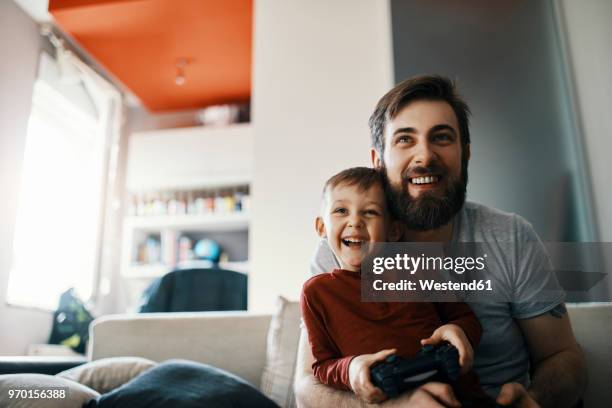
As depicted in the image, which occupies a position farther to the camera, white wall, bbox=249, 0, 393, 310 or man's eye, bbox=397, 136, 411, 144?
white wall, bbox=249, 0, 393, 310

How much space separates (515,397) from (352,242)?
0.77 ft

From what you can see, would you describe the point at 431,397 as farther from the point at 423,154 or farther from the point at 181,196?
the point at 181,196

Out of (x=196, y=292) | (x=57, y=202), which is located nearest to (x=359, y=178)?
(x=196, y=292)

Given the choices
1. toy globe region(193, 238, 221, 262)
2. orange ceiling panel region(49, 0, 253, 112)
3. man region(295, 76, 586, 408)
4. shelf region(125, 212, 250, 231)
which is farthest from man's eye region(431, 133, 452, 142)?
toy globe region(193, 238, 221, 262)

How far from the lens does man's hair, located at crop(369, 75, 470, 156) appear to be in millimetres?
653

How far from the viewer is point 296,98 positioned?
4.56ft

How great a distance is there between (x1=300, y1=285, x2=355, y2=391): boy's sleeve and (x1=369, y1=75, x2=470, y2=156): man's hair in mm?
218

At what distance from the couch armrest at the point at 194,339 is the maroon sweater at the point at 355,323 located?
1.75 feet

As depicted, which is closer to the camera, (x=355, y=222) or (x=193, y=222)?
(x=355, y=222)

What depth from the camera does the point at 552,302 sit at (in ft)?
2.06

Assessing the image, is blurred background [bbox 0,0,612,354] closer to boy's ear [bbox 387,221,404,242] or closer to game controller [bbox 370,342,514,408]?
boy's ear [bbox 387,221,404,242]

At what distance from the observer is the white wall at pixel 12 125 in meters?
0.97

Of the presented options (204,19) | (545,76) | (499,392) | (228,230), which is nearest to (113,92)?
(204,19)

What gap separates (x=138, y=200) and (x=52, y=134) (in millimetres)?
1101
